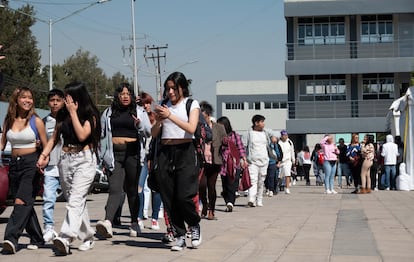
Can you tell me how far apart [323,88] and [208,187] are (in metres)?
33.4

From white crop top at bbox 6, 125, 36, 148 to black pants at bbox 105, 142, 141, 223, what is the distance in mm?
1258

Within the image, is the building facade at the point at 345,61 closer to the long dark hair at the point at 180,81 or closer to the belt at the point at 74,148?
the long dark hair at the point at 180,81

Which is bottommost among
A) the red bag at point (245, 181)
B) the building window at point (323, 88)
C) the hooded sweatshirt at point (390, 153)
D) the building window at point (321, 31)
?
the red bag at point (245, 181)

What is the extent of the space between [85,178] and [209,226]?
3406 millimetres

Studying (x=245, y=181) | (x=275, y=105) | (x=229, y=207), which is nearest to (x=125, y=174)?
(x=229, y=207)

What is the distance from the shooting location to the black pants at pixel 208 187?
11859 millimetres

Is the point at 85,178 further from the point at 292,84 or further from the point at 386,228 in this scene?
the point at 292,84

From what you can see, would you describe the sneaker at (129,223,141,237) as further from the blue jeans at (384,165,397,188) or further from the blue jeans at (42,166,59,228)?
the blue jeans at (384,165,397,188)

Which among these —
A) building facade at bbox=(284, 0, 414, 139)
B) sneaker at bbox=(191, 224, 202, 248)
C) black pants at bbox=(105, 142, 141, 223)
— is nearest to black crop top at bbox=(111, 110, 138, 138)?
black pants at bbox=(105, 142, 141, 223)

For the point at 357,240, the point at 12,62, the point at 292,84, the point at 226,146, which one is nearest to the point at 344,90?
the point at 292,84

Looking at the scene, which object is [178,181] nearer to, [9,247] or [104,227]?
[104,227]

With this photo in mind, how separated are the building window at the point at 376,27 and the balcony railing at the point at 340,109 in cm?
387

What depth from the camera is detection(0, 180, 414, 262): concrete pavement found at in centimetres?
775

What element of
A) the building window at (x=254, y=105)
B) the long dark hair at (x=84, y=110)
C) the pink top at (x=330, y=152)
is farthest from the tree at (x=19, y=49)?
the long dark hair at (x=84, y=110)
